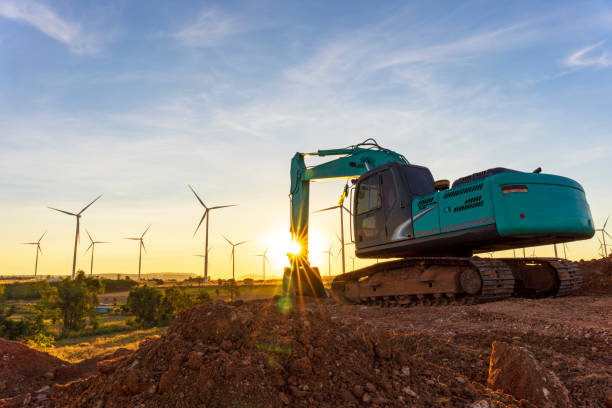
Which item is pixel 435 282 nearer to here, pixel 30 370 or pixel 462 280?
pixel 462 280

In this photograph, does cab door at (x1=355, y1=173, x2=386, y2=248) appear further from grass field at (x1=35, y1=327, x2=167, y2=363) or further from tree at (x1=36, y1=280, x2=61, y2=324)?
tree at (x1=36, y1=280, x2=61, y2=324)

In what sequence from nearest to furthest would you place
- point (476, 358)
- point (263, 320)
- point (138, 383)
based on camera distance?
1. point (138, 383)
2. point (263, 320)
3. point (476, 358)

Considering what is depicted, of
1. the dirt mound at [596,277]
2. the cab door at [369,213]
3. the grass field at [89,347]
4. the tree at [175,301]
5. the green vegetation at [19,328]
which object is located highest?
the cab door at [369,213]

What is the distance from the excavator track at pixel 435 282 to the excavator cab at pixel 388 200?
3.69ft

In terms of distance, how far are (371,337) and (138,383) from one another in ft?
7.14

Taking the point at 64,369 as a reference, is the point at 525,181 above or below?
above

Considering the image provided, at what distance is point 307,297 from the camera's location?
47.5 ft

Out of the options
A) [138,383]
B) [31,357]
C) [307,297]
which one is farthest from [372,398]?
[307,297]

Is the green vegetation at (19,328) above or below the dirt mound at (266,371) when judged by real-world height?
below

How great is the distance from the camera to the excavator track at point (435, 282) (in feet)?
34.7

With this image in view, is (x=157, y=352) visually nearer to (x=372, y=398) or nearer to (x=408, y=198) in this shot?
(x=372, y=398)

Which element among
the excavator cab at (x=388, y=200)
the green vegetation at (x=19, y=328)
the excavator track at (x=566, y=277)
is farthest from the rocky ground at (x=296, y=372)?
the green vegetation at (x=19, y=328)

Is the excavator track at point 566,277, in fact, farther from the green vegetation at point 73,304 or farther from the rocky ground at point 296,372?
the green vegetation at point 73,304

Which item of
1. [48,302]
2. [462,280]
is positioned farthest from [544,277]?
[48,302]
